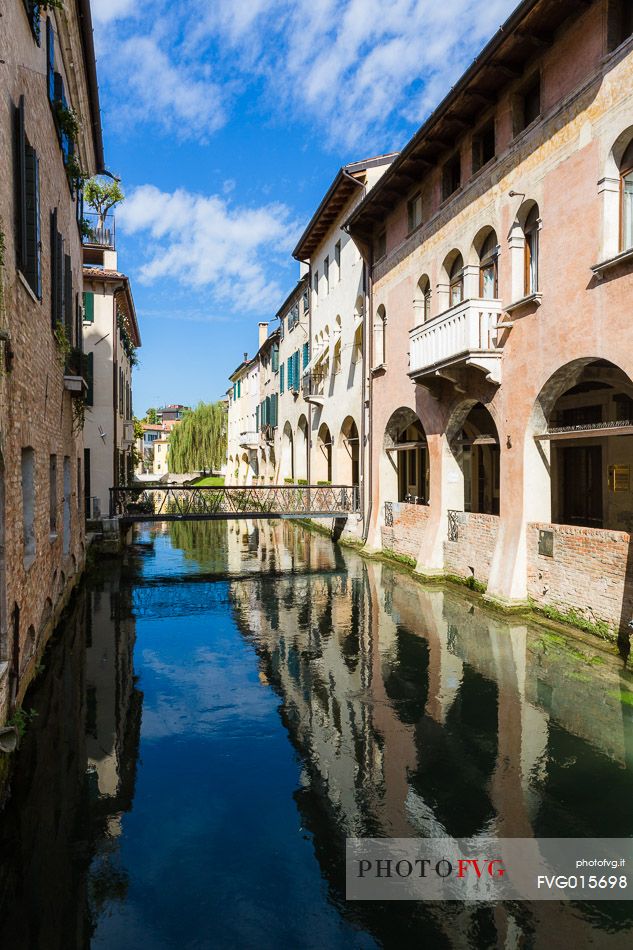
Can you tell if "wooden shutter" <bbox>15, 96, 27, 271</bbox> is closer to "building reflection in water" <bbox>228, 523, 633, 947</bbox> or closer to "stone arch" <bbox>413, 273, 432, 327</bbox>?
"building reflection in water" <bbox>228, 523, 633, 947</bbox>

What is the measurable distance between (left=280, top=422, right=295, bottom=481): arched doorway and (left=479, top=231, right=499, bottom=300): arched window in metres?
20.9

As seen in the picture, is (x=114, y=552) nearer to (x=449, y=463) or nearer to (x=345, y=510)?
(x=345, y=510)

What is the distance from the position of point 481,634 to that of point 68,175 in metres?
12.0

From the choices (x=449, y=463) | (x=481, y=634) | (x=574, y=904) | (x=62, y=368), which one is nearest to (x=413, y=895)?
(x=574, y=904)

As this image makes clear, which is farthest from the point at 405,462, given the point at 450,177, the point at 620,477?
the point at 450,177

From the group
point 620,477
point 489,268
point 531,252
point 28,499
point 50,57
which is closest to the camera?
point 28,499

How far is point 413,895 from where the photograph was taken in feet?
14.6

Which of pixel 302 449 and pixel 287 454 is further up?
pixel 302 449

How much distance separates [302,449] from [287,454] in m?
3.50

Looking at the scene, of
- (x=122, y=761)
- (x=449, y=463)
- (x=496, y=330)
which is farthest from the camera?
(x=449, y=463)

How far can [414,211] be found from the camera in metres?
17.5

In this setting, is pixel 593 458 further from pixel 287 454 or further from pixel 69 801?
pixel 287 454

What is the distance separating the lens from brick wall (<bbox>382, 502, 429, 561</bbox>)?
1697cm

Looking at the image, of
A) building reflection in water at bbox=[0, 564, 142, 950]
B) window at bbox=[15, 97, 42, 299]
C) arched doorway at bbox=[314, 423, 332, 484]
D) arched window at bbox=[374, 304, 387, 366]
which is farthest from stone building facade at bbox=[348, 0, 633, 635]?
arched doorway at bbox=[314, 423, 332, 484]
